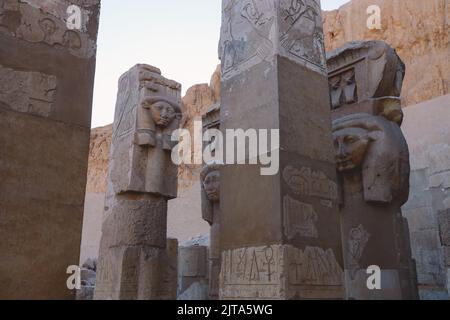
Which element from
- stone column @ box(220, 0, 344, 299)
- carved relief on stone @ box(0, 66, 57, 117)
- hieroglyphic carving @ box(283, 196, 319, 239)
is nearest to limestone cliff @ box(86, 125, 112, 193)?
stone column @ box(220, 0, 344, 299)

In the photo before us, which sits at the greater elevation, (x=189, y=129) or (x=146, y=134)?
(x=189, y=129)

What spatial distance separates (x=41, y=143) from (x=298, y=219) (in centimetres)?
180

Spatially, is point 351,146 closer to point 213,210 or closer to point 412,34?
point 213,210

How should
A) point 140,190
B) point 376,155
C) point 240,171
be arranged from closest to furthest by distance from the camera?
point 240,171, point 376,155, point 140,190

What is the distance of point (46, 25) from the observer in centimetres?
231

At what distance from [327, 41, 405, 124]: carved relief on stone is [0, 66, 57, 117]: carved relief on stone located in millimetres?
3828

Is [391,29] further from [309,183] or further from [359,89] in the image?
[309,183]

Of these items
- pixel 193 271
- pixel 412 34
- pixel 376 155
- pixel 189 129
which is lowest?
pixel 193 271

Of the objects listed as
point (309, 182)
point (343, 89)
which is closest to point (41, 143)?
point (309, 182)

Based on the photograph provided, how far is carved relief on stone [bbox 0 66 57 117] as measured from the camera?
2.13m

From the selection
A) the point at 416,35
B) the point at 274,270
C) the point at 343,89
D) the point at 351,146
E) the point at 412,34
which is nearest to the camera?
the point at 274,270

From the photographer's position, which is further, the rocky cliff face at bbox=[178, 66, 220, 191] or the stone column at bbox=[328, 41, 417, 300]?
the rocky cliff face at bbox=[178, 66, 220, 191]

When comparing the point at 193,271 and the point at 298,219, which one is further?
the point at 193,271

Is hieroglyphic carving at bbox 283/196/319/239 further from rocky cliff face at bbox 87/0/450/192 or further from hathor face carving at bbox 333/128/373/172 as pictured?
rocky cliff face at bbox 87/0/450/192
